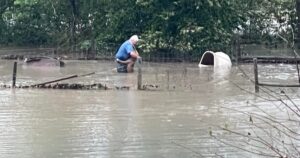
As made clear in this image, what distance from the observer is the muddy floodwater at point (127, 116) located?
9.75 m

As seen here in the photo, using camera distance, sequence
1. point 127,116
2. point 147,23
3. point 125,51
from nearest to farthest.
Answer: point 127,116
point 125,51
point 147,23

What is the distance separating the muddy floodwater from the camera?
32.0ft

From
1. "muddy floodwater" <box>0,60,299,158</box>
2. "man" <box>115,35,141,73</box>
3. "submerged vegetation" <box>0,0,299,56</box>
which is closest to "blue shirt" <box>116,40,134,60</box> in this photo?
"man" <box>115,35,141,73</box>

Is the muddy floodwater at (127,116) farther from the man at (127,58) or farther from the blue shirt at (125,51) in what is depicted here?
the blue shirt at (125,51)

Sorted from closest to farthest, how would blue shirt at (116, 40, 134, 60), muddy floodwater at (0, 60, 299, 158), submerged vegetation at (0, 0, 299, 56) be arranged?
muddy floodwater at (0, 60, 299, 158) < blue shirt at (116, 40, 134, 60) < submerged vegetation at (0, 0, 299, 56)

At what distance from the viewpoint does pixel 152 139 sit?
10484mm

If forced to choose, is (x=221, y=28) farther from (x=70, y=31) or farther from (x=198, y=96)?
(x=198, y=96)

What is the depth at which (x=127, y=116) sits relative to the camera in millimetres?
12742

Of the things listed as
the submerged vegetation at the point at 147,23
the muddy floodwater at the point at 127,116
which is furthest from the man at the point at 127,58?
the submerged vegetation at the point at 147,23

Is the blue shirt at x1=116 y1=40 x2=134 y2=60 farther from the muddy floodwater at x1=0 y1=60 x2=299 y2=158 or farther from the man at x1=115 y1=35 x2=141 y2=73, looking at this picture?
the muddy floodwater at x1=0 y1=60 x2=299 y2=158

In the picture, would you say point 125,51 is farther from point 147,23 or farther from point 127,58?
point 147,23

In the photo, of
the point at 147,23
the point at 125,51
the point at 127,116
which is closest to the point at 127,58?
the point at 125,51

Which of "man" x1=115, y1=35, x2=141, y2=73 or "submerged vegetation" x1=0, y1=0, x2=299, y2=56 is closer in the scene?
"man" x1=115, y1=35, x2=141, y2=73

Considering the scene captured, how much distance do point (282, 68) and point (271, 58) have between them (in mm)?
2335
